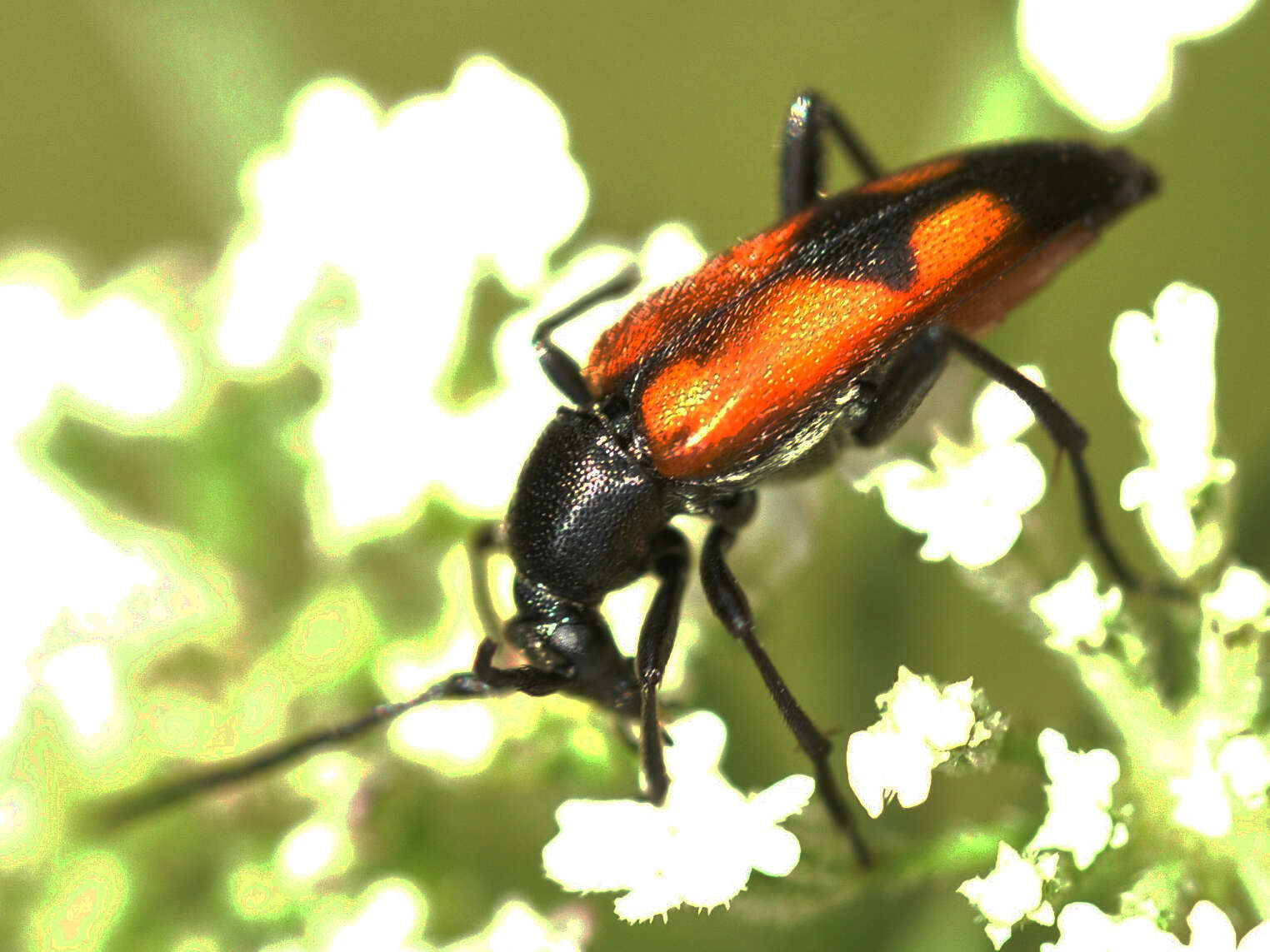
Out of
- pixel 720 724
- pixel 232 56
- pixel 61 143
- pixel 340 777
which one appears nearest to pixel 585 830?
pixel 720 724

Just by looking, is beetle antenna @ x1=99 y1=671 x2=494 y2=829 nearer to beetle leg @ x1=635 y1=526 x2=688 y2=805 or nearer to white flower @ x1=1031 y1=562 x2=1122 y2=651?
beetle leg @ x1=635 y1=526 x2=688 y2=805

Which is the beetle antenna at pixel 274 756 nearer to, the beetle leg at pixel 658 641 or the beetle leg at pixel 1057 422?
the beetle leg at pixel 658 641

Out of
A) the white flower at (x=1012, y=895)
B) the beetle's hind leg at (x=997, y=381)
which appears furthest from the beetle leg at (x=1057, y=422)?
the white flower at (x=1012, y=895)

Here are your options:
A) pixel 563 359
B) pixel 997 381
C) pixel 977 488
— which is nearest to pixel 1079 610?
pixel 977 488

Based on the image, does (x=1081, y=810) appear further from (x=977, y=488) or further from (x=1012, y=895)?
(x=977, y=488)

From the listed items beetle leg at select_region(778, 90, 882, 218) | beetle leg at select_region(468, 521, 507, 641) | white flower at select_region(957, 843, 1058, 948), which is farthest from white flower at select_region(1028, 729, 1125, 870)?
beetle leg at select_region(778, 90, 882, 218)
